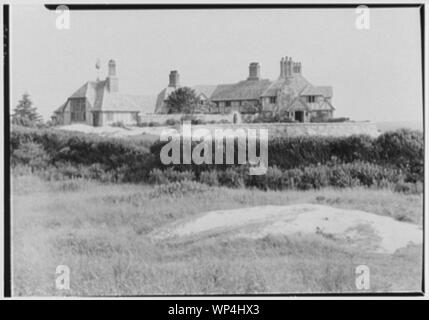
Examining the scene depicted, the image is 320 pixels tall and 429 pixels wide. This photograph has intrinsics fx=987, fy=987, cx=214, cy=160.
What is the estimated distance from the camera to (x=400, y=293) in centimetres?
948

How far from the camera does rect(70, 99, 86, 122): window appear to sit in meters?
9.59

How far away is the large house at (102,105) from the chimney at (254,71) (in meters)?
0.99

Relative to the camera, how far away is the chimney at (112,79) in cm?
953

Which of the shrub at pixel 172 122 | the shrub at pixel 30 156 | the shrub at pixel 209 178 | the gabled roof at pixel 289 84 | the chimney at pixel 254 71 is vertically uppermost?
the chimney at pixel 254 71

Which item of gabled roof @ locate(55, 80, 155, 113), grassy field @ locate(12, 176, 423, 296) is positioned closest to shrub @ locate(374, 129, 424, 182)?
grassy field @ locate(12, 176, 423, 296)

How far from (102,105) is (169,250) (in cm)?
156

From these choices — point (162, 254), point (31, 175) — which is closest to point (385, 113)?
point (162, 254)

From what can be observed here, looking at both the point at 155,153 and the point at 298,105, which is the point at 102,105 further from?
the point at 298,105

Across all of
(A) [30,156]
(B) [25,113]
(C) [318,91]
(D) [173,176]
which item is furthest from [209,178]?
(B) [25,113]

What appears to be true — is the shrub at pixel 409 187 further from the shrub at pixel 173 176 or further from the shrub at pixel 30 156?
the shrub at pixel 30 156

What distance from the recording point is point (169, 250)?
31.1 ft

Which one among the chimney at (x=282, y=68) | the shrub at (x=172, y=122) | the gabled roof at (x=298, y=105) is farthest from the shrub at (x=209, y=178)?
the chimney at (x=282, y=68)

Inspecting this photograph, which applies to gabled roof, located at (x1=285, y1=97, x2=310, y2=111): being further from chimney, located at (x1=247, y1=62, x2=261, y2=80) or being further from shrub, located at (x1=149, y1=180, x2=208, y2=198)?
shrub, located at (x1=149, y1=180, x2=208, y2=198)

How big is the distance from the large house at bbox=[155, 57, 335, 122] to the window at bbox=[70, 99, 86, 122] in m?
0.72
